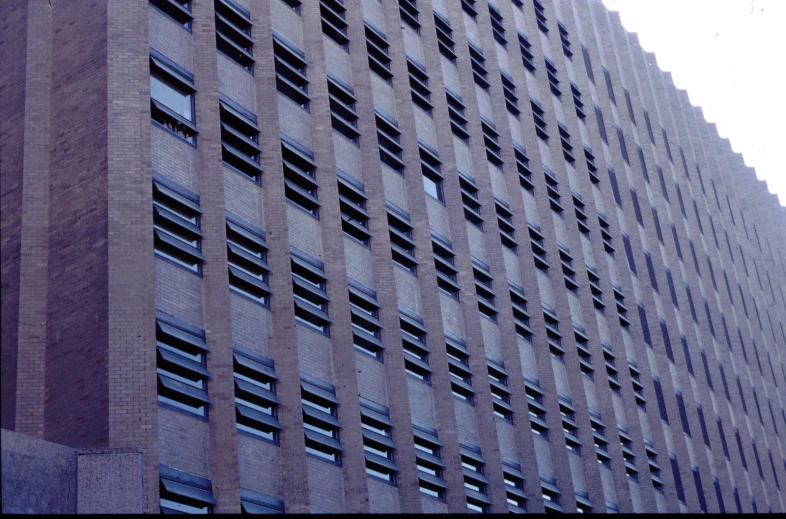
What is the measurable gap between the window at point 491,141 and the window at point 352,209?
10043mm

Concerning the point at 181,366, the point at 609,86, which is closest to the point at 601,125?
the point at 609,86

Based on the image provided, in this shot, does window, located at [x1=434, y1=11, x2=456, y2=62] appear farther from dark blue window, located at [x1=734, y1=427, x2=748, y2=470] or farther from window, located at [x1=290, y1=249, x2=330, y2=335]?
dark blue window, located at [x1=734, y1=427, x2=748, y2=470]

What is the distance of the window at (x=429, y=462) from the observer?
32.1 meters

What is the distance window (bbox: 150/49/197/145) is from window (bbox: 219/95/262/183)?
45.1 inches

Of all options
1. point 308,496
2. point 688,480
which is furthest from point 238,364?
point 688,480

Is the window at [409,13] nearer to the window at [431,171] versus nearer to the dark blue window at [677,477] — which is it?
the window at [431,171]

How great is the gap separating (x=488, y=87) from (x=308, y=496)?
2251cm

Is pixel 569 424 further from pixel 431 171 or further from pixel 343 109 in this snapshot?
pixel 343 109

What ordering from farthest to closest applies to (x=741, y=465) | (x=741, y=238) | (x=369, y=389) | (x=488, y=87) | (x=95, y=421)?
(x=741, y=238) < (x=741, y=465) < (x=488, y=87) < (x=369, y=389) < (x=95, y=421)

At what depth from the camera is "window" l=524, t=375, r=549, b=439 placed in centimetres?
3891

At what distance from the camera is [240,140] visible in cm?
2927

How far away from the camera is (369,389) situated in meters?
31.0

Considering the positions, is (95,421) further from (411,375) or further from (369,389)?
(411,375)

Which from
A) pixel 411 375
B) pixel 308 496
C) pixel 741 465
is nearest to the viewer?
pixel 308 496
